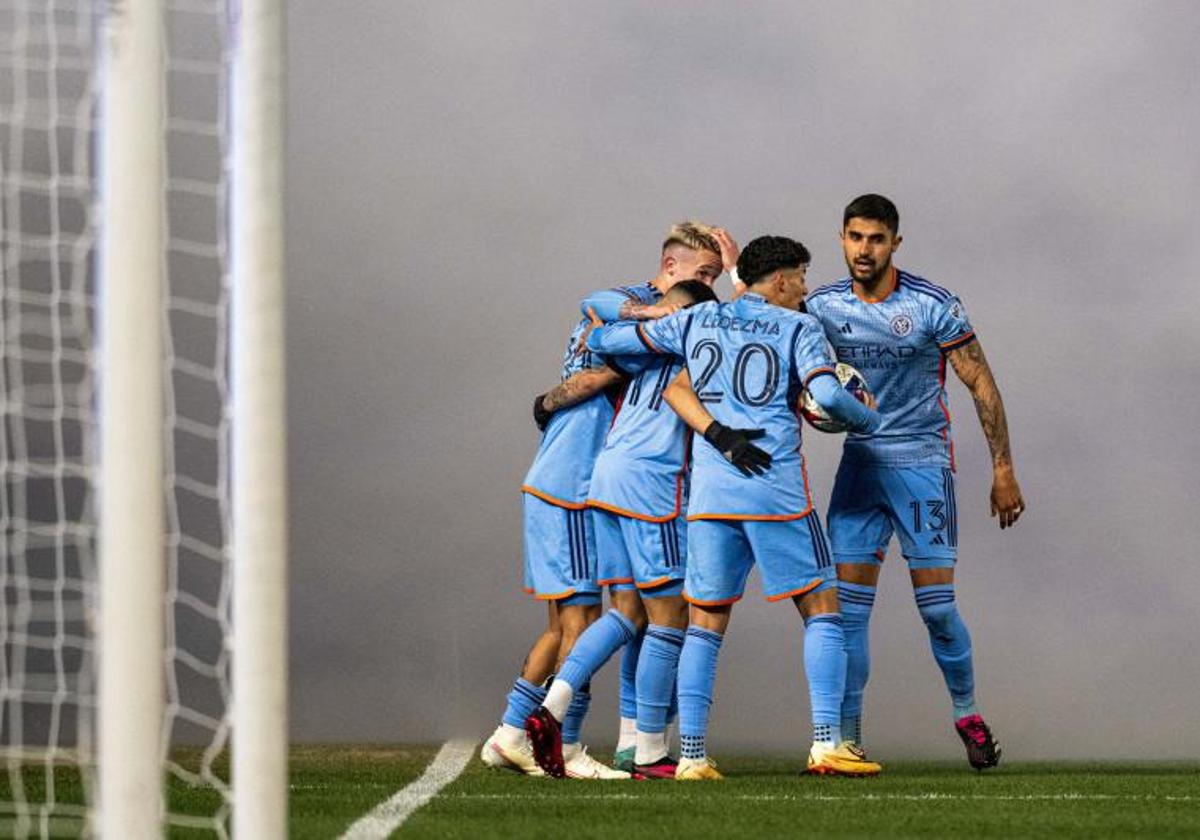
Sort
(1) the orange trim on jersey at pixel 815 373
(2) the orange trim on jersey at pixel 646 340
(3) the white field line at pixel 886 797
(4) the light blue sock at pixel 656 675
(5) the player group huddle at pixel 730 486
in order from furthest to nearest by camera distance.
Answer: (2) the orange trim on jersey at pixel 646 340 → (4) the light blue sock at pixel 656 675 → (5) the player group huddle at pixel 730 486 → (1) the orange trim on jersey at pixel 815 373 → (3) the white field line at pixel 886 797

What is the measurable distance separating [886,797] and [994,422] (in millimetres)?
1990

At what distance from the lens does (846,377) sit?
20.1 ft

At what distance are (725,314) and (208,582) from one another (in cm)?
270

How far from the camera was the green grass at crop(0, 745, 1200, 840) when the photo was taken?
14.2 ft

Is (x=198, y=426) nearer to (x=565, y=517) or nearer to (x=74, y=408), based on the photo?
(x=74, y=408)

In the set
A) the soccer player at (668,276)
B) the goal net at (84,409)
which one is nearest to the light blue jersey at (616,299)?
the soccer player at (668,276)

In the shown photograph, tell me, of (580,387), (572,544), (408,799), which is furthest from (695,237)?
(408,799)

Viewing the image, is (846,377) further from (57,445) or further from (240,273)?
(240,273)

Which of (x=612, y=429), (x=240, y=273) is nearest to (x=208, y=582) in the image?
(x=240, y=273)

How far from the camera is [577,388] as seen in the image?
6898mm

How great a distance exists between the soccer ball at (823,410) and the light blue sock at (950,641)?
1055 millimetres

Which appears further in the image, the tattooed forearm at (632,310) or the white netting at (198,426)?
the tattooed forearm at (632,310)

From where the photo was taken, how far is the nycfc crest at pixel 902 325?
22.3 feet

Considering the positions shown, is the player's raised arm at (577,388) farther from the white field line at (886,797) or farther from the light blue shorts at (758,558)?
the white field line at (886,797)
